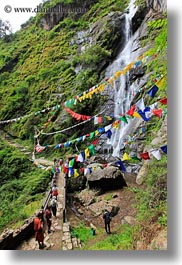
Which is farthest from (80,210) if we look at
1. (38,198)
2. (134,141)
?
(134,141)

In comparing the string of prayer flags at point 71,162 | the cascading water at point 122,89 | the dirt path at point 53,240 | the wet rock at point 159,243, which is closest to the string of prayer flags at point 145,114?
the cascading water at point 122,89

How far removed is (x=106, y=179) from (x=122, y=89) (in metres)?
0.85

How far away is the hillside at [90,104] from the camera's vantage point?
351 centimetres

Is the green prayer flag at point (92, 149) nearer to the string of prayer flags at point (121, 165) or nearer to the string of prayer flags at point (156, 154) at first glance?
the string of prayer flags at point (121, 165)

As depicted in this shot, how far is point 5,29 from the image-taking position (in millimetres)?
3809

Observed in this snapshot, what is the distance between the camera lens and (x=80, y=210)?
11.7ft

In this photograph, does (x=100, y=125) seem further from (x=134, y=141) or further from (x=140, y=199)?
(x=140, y=199)

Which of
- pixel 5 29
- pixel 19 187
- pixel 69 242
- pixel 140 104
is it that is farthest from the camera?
pixel 5 29

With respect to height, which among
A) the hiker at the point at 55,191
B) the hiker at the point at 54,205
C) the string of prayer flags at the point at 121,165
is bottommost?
the hiker at the point at 54,205

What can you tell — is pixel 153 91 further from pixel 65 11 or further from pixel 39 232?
pixel 39 232

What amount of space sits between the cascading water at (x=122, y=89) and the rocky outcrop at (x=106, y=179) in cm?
16

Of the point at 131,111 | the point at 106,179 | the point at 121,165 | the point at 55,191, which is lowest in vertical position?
the point at 55,191

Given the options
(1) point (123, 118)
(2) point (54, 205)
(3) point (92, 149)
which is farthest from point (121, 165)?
(2) point (54, 205)

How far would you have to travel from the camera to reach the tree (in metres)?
3.78
